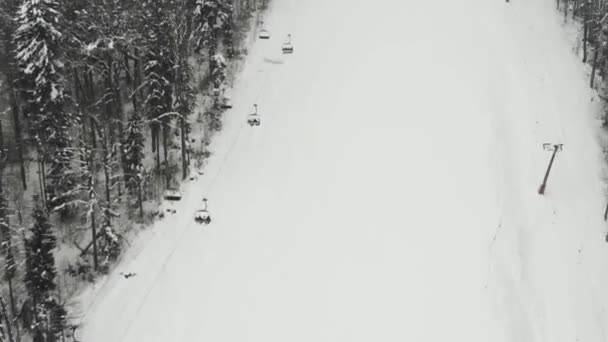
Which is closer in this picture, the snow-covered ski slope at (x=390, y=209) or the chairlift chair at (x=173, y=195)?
the snow-covered ski slope at (x=390, y=209)

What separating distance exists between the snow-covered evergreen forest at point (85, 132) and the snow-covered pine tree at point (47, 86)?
73mm

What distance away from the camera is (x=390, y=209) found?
136 feet

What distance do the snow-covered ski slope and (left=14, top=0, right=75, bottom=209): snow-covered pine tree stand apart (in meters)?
6.88

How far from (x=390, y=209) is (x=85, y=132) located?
2315 cm

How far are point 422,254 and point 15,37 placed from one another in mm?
27631

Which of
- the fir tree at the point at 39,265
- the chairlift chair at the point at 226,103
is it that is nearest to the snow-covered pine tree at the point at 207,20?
the chairlift chair at the point at 226,103

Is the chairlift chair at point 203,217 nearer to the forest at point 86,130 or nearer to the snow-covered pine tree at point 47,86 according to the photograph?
the forest at point 86,130

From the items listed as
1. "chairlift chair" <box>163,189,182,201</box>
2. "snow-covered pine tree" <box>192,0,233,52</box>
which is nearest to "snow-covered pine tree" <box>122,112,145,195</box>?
"chairlift chair" <box>163,189,182,201</box>

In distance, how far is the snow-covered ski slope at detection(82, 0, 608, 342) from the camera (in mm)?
34531

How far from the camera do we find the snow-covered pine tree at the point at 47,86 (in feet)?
118

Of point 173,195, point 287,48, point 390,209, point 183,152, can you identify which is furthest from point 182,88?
point 390,209

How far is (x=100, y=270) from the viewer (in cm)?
3725

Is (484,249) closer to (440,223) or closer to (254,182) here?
(440,223)

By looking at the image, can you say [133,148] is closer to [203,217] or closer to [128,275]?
[203,217]
